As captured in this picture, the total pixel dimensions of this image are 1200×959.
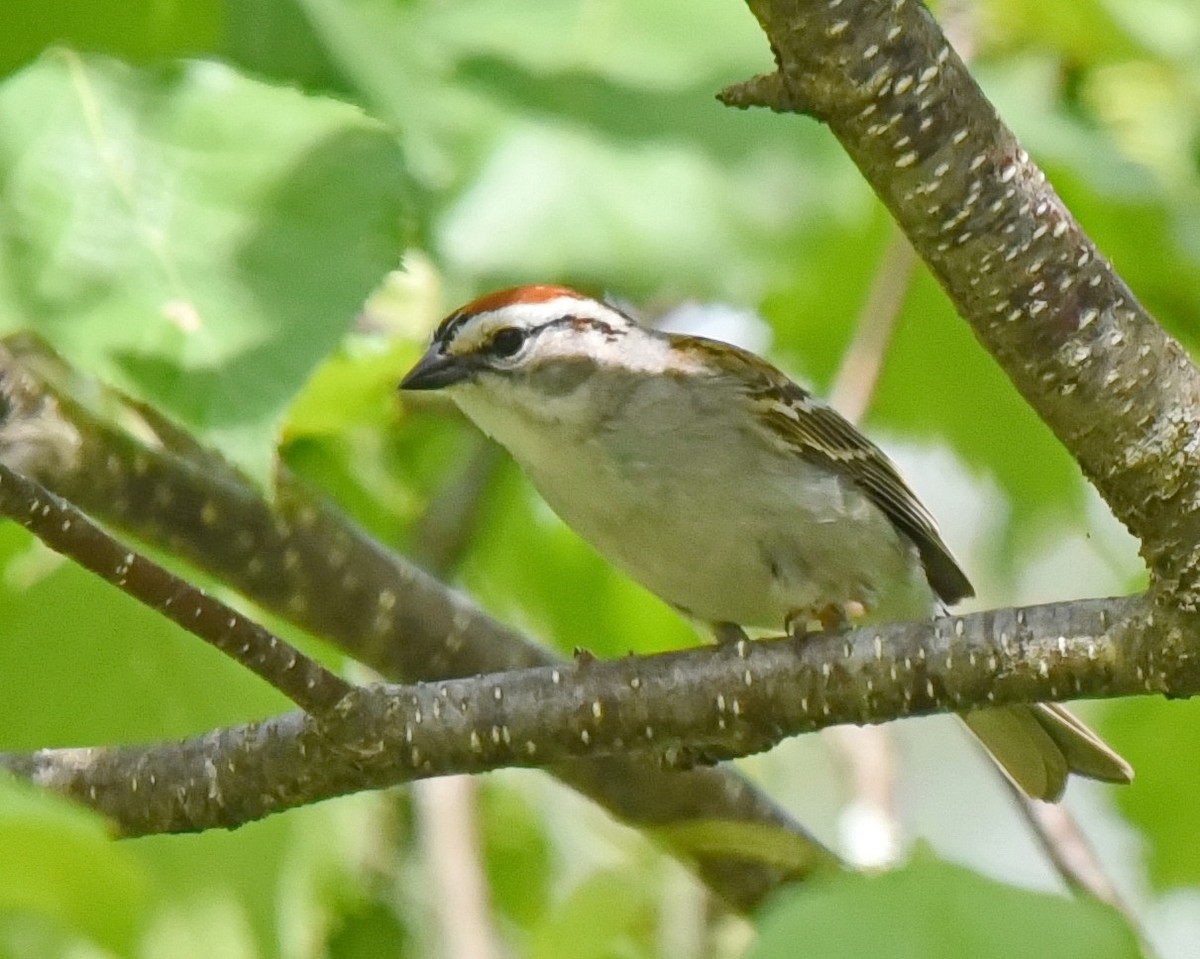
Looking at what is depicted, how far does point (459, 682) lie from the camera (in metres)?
1.78

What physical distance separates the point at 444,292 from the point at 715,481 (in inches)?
33.8

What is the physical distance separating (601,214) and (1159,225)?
1.03 m

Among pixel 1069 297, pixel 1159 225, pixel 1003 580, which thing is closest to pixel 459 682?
pixel 1069 297

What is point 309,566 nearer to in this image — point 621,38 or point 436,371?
Result: point 436,371

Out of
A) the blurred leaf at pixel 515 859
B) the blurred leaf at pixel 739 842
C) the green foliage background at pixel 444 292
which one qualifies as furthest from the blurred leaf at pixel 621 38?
the blurred leaf at pixel 515 859

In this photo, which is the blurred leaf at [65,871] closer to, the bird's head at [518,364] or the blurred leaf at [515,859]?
the bird's head at [518,364]

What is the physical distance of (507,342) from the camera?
279 cm

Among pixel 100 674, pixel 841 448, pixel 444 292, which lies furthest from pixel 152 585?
pixel 444 292

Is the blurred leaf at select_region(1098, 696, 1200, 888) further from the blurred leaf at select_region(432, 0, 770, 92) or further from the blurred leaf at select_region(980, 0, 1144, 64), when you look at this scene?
the blurred leaf at select_region(432, 0, 770, 92)

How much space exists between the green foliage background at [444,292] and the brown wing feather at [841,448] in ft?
0.63

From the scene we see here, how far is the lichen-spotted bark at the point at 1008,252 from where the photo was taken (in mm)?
1465

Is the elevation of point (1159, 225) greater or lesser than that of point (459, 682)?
greater

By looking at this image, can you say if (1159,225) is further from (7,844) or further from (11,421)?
(7,844)

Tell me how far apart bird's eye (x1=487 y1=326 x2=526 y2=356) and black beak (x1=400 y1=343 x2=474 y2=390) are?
0.19ft
